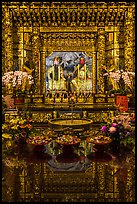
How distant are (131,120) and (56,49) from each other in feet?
20.3

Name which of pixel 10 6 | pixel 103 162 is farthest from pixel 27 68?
pixel 103 162

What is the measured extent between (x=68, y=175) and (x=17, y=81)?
540cm

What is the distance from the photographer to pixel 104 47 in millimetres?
9984

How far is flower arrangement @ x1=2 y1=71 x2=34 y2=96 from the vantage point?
7722mm

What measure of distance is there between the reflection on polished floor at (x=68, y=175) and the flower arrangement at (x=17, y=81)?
12.9 feet

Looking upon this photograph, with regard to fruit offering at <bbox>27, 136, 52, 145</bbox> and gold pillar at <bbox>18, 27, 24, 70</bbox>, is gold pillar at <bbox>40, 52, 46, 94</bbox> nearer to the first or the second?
gold pillar at <bbox>18, 27, 24, 70</bbox>

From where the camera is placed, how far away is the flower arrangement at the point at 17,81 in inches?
304

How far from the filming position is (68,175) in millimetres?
3090

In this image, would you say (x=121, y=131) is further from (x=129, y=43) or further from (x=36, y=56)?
(x=36, y=56)

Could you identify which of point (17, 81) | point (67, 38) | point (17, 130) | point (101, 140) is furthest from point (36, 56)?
point (101, 140)

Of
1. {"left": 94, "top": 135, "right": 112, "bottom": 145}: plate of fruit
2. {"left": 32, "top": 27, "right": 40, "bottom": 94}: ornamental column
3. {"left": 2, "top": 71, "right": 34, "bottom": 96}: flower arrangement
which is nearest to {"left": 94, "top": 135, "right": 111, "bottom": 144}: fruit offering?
{"left": 94, "top": 135, "right": 112, "bottom": 145}: plate of fruit

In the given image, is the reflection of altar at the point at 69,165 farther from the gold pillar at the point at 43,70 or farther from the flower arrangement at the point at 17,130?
the gold pillar at the point at 43,70

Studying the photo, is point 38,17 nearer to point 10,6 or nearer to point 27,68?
point 10,6

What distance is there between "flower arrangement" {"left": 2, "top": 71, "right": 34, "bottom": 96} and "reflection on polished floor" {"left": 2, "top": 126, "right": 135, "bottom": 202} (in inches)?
155
